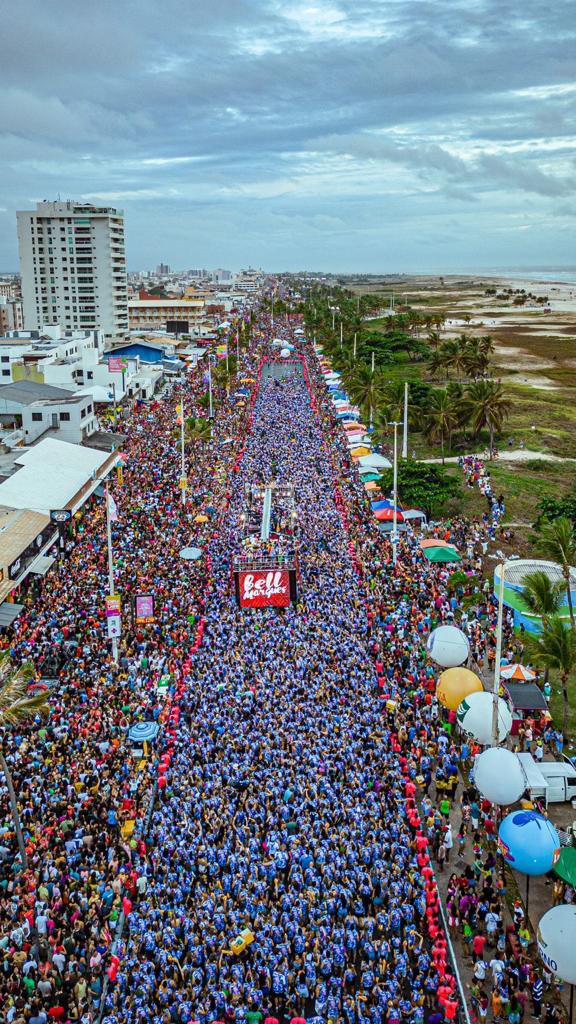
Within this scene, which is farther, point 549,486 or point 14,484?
point 549,486

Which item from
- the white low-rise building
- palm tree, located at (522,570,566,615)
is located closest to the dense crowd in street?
palm tree, located at (522,570,566,615)

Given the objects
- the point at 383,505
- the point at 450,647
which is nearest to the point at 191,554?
the point at 383,505

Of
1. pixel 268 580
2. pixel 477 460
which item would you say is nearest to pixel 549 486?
pixel 477 460

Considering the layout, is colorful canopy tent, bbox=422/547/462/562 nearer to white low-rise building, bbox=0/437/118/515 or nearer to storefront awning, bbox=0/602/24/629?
storefront awning, bbox=0/602/24/629

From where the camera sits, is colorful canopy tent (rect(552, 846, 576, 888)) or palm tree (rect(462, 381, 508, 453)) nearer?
colorful canopy tent (rect(552, 846, 576, 888))

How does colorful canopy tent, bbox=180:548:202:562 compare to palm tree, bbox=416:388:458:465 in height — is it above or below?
below

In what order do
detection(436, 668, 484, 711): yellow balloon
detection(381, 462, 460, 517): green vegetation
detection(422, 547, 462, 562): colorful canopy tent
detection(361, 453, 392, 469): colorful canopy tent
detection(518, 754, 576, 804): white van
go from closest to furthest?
detection(518, 754, 576, 804): white van < detection(436, 668, 484, 711): yellow balloon < detection(422, 547, 462, 562): colorful canopy tent < detection(381, 462, 460, 517): green vegetation < detection(361, 453, 392, 469): colorful canopy tent

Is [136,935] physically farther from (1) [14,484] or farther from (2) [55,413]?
(2) [55,413]
